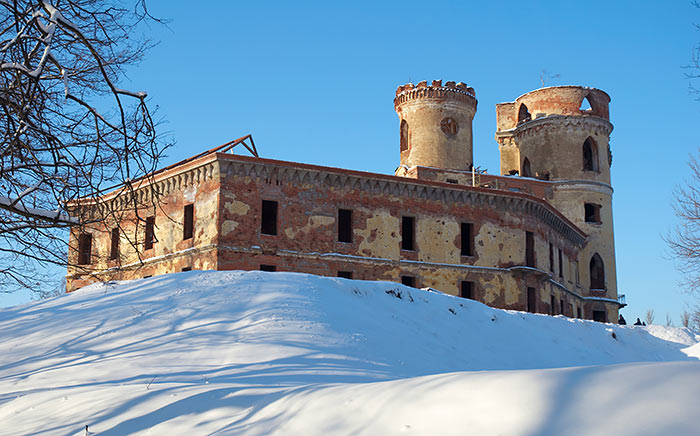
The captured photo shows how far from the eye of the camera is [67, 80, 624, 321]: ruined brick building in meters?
27.9

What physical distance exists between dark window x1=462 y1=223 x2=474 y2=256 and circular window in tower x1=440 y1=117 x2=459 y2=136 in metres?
11.4

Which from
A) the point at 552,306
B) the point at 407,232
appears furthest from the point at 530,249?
the point at 407,232

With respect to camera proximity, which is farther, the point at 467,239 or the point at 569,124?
the point at 569,124

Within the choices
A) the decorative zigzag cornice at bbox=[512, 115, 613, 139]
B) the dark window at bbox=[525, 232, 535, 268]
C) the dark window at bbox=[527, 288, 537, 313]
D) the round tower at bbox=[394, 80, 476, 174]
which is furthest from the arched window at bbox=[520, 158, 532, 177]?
the dark window at bbox=[527, 288, 537, 313]

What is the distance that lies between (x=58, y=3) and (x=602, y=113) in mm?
39883

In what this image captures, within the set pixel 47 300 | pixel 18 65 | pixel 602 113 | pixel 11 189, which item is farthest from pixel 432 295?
pixel 602 113

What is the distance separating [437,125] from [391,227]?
1364cm

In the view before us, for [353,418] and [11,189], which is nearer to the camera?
[353,418]

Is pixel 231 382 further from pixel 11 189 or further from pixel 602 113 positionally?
pixel 602 113

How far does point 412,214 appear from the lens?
3092 centimetres

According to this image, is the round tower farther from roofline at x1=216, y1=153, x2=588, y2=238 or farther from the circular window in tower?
roofline at x1=216, y1=153, x2=588, y2=238

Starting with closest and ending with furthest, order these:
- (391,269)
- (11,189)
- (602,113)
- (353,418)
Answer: (353,418), (11,189), (391,269), (602,113)

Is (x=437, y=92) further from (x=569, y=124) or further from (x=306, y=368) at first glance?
(x=306, y=368)

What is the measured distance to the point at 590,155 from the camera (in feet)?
142
